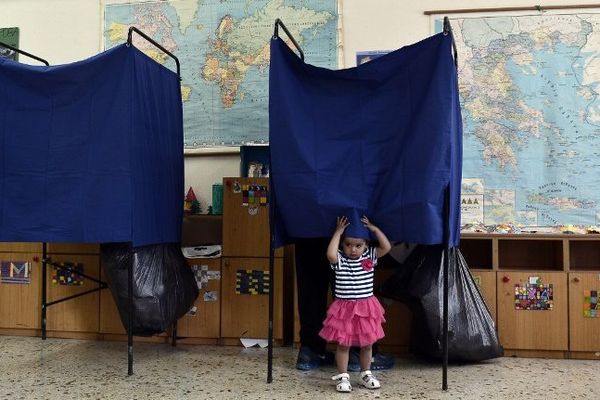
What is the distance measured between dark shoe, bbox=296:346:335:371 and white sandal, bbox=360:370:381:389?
1.33ft

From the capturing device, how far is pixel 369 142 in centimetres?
263

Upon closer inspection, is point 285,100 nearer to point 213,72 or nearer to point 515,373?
point 213,72

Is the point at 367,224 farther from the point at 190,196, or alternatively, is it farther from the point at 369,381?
the point at 190,196

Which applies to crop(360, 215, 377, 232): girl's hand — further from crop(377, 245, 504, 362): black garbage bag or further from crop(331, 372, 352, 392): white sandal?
crop(331, 372, 352, 392): white sandal

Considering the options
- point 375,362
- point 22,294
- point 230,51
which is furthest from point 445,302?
point 22,294

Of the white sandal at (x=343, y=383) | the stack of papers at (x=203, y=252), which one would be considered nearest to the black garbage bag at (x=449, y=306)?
the white sandal at (x=343, y=383)

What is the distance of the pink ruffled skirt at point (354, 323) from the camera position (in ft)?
8.36

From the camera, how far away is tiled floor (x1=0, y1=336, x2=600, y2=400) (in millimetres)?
2502

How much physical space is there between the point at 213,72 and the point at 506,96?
223 centimetres

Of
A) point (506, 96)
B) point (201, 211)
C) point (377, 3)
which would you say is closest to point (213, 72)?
point (201, 211)

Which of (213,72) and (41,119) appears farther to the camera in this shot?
(213,72)

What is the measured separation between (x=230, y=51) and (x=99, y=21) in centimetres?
120

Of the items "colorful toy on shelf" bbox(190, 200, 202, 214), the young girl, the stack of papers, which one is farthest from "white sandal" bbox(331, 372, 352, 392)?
"colorful toy on shelf" bbox(190, 200, 202, 214)

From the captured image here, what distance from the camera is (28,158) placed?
2848mm
